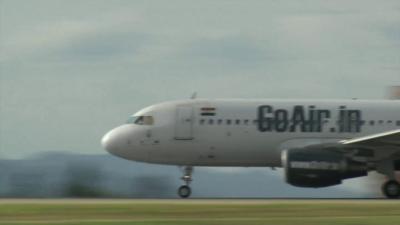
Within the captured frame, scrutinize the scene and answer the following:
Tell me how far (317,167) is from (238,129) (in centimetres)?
313

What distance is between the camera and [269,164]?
38125 mm

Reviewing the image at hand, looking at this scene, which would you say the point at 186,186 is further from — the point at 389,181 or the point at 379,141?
the point at 389,181

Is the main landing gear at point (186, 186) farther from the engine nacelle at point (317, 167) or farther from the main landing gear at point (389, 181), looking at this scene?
the main landing gear at point (389, 181)

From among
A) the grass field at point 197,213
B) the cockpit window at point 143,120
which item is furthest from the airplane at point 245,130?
the grass field at point 197,213

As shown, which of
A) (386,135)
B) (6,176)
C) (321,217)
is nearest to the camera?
(321,217)

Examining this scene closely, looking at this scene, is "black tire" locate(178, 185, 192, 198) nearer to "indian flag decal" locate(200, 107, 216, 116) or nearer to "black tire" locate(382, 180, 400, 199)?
"indian flag decal" locate(200, 107, 216, 116)

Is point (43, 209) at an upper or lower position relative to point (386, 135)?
lower

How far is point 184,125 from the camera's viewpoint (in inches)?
1478

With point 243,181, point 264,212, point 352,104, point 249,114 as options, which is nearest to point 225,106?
point 249,114

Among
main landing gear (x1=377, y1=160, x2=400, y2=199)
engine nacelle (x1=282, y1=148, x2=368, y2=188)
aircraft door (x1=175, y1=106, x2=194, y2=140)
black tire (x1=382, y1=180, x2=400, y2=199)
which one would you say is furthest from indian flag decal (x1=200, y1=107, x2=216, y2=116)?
black tire (x1=382, y1=180, x2=400, y2=199)

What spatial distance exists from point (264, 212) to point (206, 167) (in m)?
11.4

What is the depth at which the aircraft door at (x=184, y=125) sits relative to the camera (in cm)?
3750

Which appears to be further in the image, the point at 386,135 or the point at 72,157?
the point at 72,157

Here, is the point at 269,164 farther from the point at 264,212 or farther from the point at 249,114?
the point at 264,212
